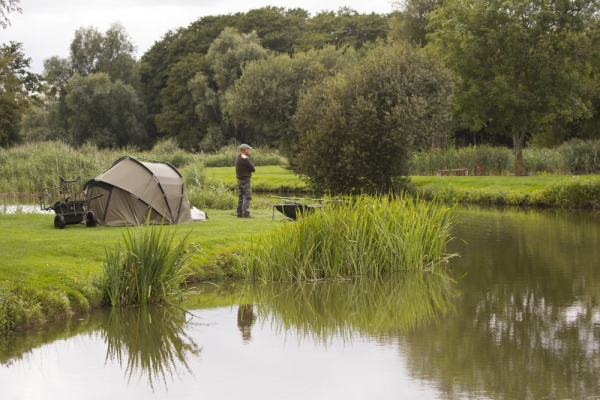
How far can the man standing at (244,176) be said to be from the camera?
68.0ft

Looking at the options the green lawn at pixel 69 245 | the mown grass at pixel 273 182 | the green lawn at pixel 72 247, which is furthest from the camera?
the mown grass at pixel 273 182

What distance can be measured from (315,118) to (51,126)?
61382mm

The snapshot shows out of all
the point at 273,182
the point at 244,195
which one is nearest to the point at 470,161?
the point at 273,182

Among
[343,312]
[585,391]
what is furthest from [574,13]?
[585,391]

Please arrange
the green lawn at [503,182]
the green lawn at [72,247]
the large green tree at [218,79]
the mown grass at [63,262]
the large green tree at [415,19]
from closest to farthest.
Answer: the mown grass at [63,262] < the green lawn at [72,247] < the green lawn at [503,182] < the large green tree at [415,19] < the large green tree at [218,79]

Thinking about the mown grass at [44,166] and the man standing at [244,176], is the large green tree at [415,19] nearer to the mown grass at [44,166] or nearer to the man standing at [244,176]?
the mown grass at [44,166]

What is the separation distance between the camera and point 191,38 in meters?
88.0

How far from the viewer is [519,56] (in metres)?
36.7

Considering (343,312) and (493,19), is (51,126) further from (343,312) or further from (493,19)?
(343,312)

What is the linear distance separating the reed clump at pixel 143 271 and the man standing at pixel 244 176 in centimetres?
780

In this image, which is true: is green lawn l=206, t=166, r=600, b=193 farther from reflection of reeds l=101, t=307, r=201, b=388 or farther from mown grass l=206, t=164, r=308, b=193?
reflection of reeds l=101, t=307, r=201, b=388

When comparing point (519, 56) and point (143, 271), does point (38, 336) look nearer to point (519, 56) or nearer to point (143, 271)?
point (143, 271)

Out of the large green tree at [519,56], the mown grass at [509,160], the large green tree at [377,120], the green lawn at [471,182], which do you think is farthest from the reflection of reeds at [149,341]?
the large green tree at [519,56]

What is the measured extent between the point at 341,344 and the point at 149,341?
106 inches
